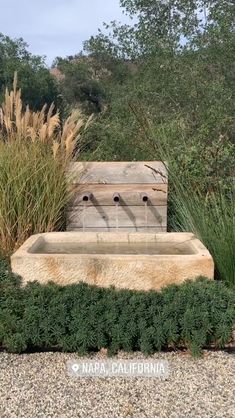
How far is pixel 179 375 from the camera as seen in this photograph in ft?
10.1

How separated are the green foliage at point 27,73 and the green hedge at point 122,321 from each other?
18.3 metres

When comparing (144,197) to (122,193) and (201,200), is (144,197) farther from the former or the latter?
(201,200)

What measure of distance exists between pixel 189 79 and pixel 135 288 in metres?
5.16

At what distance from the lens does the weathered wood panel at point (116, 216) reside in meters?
5.08

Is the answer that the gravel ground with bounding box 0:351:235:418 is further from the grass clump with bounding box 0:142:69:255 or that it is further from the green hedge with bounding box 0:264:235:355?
the grass clump with bounding box 0:142:69:255

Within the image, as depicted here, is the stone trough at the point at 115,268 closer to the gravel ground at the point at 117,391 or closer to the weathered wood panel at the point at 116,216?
the gravel ground at the point at 117,391

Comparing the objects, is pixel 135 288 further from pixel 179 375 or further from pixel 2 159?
pixel 2 159

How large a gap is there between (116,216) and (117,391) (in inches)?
96.3

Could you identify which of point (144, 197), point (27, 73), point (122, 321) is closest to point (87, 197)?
point (144, 197)

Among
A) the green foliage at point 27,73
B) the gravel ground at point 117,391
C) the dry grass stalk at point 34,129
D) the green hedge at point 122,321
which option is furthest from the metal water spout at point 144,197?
the green foliage at point 27,73

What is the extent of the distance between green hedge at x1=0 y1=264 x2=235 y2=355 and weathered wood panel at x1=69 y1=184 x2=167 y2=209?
1758mm

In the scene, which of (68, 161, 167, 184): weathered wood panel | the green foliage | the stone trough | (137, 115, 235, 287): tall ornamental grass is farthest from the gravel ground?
the green foliage

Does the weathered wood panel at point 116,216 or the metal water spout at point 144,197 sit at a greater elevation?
the metal water spout at point 144,197

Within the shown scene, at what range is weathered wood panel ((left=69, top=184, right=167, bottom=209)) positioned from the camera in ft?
16.6
